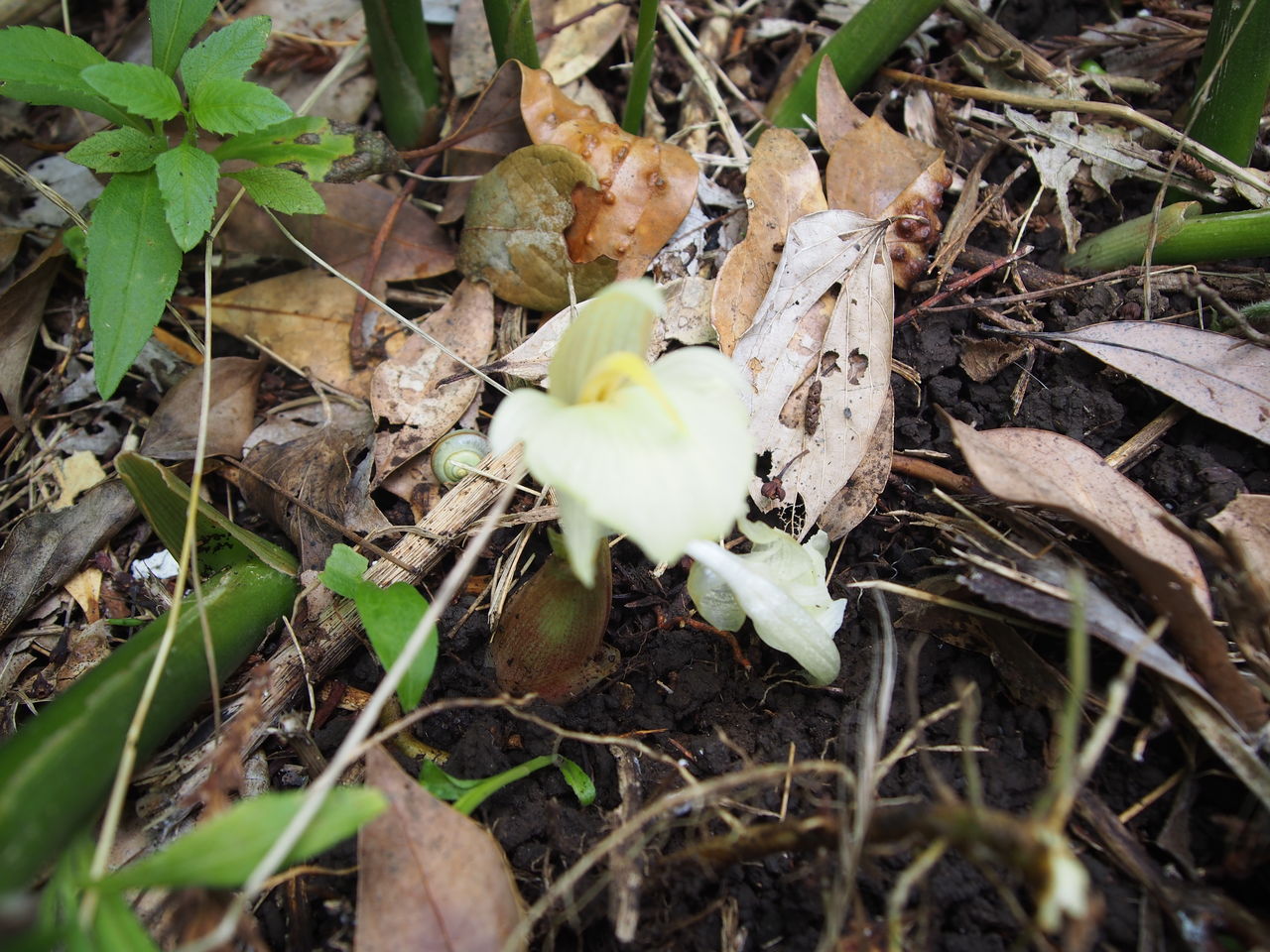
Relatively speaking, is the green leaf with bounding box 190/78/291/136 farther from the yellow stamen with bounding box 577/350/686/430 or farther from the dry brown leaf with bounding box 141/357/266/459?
the yellow stamen with bounding box 577/350/686/430

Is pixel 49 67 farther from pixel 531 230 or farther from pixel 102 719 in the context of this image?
pixel 102 719

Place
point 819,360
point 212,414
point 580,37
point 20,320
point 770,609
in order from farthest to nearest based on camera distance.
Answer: point 580,37 < point 20,320 < point 212,414 < point 819,360 < point 770,609

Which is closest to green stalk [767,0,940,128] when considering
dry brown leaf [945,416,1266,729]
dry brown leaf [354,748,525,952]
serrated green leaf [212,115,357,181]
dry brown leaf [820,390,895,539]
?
dry brown leaf [820,390,895,539]

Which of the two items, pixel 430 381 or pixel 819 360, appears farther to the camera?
pixel 430 381

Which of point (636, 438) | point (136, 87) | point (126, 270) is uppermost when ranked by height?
point (136, 87)

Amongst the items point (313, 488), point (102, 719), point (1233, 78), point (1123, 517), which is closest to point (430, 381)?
point (313, 488)
